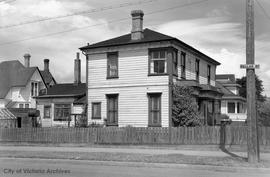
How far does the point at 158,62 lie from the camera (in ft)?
92.9

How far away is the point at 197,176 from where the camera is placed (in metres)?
12.4

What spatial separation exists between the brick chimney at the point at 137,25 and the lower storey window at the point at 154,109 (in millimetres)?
4557

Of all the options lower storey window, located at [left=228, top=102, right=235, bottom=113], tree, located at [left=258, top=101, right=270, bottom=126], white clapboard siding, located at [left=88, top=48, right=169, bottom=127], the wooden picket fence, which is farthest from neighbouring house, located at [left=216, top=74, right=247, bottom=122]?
the wooden picket fence

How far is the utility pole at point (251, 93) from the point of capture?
15039 millimetres

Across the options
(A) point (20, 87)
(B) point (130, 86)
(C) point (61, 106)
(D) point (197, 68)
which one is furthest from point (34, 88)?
(B) point (130, 86)

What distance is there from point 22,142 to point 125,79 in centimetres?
838

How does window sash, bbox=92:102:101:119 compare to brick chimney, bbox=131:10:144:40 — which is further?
window sash, bbox=92:102:101:119

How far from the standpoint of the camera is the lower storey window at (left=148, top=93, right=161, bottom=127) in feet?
91.5

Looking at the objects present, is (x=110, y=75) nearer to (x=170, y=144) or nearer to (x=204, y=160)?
(x=170, y=144)

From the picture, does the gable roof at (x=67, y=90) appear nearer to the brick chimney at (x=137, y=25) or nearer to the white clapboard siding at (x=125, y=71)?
the white clapboard siding at (x=125, y=71)

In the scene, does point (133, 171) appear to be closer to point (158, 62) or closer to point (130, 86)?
point (158, 62)

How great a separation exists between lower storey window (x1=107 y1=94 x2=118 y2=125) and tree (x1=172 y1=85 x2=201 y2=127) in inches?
181

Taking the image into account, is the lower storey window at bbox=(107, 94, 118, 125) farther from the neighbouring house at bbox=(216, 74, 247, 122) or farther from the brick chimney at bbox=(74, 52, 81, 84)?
the neighbouring house at bbox=(216, 74, 247, 122)

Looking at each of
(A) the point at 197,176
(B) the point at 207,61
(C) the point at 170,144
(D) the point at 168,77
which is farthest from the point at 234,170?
(B) the point at 207,61
